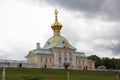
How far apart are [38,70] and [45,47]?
29568 millimetres

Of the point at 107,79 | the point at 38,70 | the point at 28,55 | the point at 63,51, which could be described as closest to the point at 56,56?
the point at 63,51

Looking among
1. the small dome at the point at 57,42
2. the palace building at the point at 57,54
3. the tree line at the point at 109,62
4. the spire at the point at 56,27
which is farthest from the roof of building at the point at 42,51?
the tree line at the point at 109,62

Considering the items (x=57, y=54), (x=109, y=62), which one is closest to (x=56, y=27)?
(x=57, y=54)

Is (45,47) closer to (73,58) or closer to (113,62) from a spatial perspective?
(73,58)

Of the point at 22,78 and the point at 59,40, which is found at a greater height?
the point at 59,40

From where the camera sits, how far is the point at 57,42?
295 ft

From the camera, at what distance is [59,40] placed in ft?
297

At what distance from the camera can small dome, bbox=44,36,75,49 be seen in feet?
293

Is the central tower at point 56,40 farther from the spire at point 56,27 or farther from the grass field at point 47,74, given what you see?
the grass field at point 47,74

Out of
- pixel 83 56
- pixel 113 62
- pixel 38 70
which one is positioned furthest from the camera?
pixel 113 62

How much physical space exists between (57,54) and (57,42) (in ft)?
11.8

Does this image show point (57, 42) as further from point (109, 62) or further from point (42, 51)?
point (109, 62)

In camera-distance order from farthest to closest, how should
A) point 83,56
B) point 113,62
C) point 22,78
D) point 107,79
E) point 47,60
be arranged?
point 113,62 → point 83,56 → point 47,60 → point 107,79 → point 22,78

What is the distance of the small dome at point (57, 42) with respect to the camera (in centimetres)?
8944
